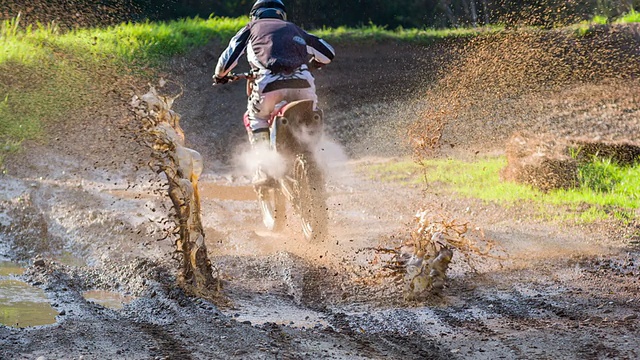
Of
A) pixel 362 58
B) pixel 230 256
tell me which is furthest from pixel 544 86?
→ pixel 230 256

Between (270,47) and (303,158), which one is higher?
(270,47)

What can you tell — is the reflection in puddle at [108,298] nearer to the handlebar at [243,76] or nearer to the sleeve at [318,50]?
the handlebar at [243,76]

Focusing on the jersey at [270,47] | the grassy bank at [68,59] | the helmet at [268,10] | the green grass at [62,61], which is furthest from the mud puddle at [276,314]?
the grassy bank at [68,59]

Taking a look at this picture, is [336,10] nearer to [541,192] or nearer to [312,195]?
[541,192]

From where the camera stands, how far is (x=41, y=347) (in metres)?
4.65

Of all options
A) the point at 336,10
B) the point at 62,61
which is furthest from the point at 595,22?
the point at 62,61

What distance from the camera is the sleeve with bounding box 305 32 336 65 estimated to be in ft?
28.8

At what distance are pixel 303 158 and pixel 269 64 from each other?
99 centimetres

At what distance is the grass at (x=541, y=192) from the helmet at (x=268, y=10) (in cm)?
216

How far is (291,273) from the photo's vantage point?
6.98 meters

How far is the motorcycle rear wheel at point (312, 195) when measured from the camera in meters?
7.80

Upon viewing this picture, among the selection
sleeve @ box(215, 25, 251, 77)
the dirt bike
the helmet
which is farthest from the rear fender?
the helmet

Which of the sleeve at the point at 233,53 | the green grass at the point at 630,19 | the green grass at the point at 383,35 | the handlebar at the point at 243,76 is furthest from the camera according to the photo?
the green grass at the point at 383,35

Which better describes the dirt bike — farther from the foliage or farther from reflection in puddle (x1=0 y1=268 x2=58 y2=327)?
the foliage
